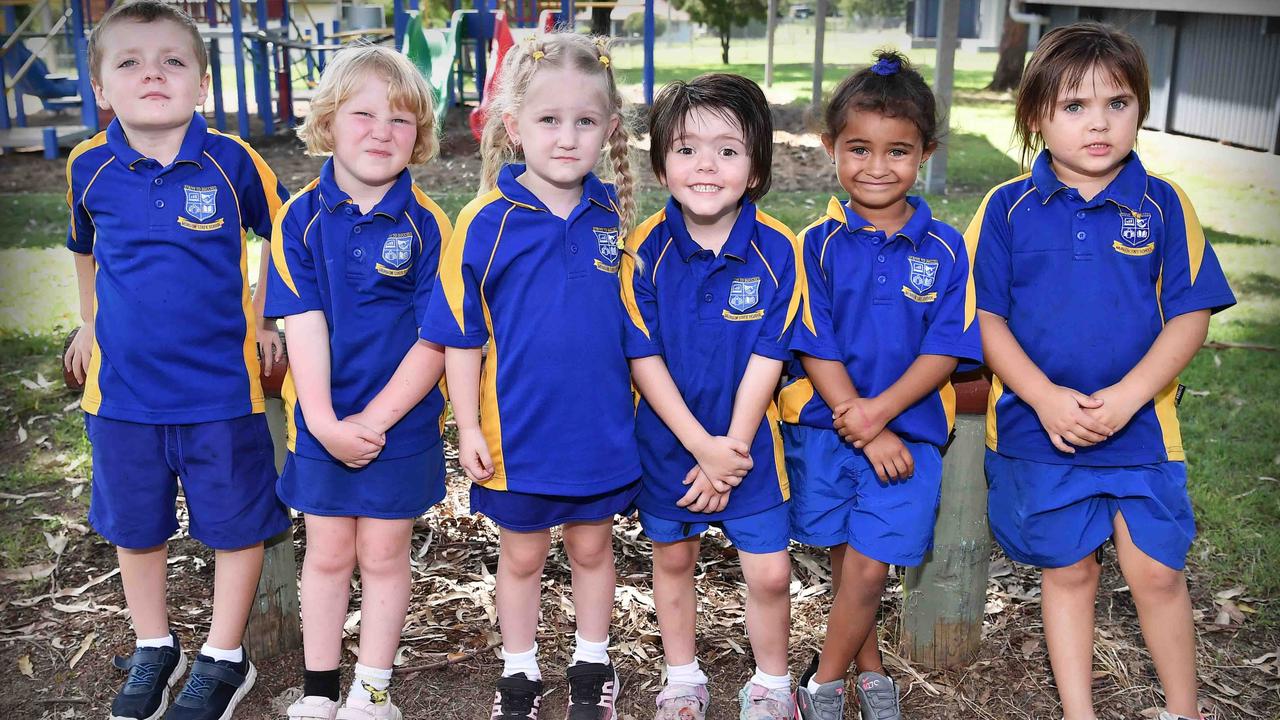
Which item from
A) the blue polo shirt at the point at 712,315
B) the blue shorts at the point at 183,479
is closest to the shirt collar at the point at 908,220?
the blue polo shirt at the point at 712,315

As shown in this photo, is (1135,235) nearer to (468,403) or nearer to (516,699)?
(468,403)

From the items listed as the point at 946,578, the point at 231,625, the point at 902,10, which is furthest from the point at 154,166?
the point at 902,10

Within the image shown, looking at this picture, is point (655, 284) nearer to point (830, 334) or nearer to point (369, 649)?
point (830, 334)

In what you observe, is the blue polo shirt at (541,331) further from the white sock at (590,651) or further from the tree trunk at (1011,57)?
the tree trunk at (1011,57)

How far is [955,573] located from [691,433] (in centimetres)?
104

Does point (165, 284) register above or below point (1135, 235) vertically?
below

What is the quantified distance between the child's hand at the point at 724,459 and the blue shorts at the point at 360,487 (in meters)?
0.75

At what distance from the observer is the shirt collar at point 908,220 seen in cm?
294

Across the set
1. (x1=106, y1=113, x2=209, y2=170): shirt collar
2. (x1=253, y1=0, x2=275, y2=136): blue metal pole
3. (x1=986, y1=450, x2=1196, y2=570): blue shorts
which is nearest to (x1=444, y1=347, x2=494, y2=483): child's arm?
(x1=106, y1=113, x2=209, y2=170): shirt collar

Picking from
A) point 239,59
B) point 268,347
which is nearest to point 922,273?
point 268,347

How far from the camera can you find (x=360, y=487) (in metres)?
3.02

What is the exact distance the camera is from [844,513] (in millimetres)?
3066

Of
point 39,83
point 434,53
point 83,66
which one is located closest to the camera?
point 83,66

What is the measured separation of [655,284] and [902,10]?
139 ft
